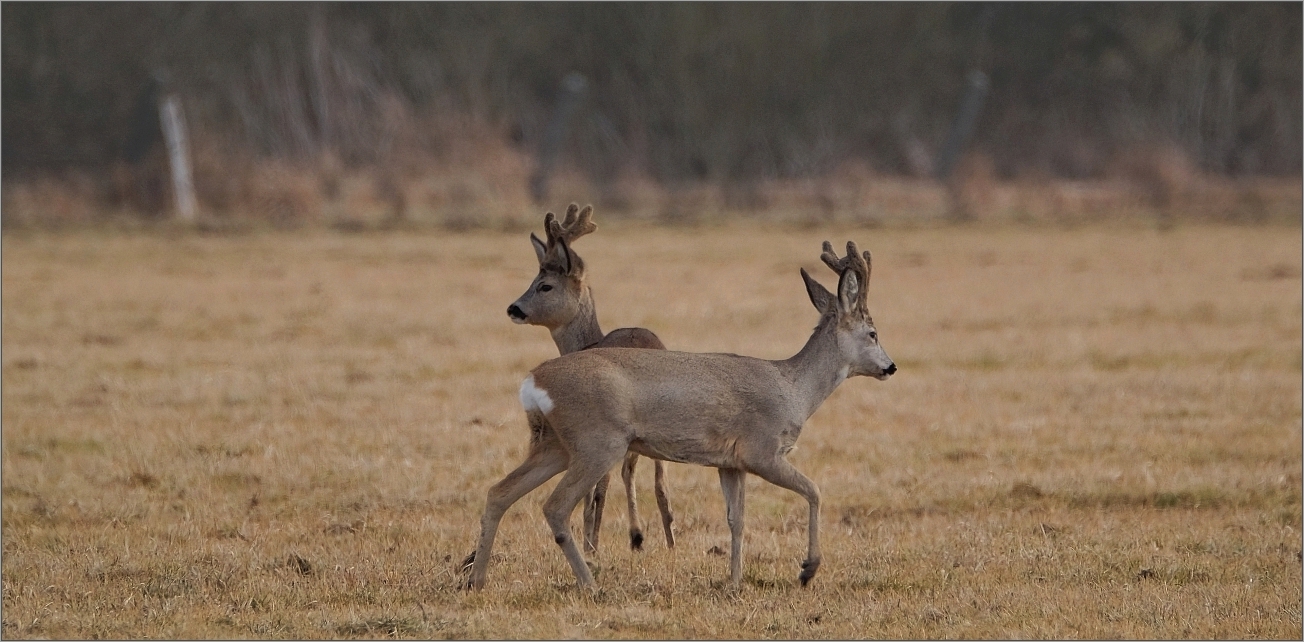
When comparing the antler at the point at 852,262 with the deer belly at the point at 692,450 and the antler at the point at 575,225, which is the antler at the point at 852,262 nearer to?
the deer belly at the point at 692,450

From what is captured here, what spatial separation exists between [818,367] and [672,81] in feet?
73.0

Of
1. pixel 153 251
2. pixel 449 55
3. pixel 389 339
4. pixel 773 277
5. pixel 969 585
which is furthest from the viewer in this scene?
pixel 449 55

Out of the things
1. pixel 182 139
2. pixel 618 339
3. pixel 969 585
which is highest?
pixel 182 139

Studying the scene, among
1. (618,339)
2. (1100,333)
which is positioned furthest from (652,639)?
(1100,333)

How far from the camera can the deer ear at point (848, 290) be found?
6887mm

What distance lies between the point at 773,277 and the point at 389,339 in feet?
19.1

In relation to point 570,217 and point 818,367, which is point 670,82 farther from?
point 818,367

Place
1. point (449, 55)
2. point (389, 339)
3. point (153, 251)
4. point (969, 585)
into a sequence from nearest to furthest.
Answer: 1. point (969, 585)
2. point (389, 339)
3. point (153, 251)
4. point (449, 55)

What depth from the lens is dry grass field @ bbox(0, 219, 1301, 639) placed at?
6031mm

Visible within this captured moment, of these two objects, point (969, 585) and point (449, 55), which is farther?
point (449, 55)

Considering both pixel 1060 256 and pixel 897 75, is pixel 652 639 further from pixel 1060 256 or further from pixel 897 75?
pixel 897 75

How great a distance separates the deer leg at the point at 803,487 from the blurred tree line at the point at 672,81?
62.3 ft

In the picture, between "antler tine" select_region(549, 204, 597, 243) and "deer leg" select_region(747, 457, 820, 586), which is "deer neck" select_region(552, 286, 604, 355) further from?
"deer leg" select_region(747, 457, 820, 586)

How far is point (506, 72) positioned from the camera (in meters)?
29.6
